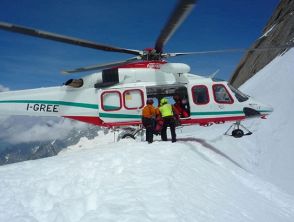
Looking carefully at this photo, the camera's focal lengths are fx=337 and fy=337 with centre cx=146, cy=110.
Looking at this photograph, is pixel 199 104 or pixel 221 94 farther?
pixel 221 94

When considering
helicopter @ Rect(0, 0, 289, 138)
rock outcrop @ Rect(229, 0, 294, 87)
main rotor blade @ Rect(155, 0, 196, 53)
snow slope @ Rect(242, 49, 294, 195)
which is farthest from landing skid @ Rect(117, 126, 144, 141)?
rock outcrop @ Rect(229, 0, 294, 87)

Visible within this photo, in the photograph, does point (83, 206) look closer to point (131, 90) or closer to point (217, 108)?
point (131, 90)

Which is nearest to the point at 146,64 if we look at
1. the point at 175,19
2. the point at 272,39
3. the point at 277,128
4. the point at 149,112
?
the point at 149,112

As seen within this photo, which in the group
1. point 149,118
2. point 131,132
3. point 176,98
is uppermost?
point 176,98

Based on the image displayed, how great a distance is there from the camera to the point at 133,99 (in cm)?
1620

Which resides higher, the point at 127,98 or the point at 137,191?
the point at 127,98

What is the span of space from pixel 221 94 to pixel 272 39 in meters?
30.2

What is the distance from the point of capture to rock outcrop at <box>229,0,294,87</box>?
39781mm

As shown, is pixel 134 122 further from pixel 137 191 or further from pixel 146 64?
pixel 137 191

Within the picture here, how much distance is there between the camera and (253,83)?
35.4m

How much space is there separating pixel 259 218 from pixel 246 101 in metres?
8.98

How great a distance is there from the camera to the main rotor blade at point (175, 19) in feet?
25.9

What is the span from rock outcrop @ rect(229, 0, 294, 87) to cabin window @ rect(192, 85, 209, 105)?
2236 centimetres

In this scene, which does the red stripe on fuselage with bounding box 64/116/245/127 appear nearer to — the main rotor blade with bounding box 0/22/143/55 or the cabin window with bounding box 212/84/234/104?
the cabin window with bounding box 212/84/234/104
